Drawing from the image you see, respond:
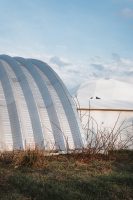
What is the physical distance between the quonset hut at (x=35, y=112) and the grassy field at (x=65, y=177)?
3.45ft

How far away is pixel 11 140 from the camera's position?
13.3m

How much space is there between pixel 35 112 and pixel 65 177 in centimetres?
412

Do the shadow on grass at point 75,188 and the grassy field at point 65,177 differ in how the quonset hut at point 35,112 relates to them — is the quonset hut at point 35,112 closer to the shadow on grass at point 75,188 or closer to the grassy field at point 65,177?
the grassy field at point 65,177

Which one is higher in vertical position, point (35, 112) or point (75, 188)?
point (35, 112)

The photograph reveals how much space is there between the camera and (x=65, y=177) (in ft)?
33.7

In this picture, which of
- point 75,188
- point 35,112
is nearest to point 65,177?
point 75,188

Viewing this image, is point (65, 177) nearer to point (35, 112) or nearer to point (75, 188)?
point (75, 188)

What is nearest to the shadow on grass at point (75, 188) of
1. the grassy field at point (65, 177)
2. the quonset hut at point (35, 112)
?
the grassy field at point (65, 177)

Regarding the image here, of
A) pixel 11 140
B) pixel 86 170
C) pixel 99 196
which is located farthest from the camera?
pixel 11 140

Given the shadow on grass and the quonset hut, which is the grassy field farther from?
the quonset hut

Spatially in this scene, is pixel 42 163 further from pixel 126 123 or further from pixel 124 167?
pixel 126 123

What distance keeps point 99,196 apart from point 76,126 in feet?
18.6

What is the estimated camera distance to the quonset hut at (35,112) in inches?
531

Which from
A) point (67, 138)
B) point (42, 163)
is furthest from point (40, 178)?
point (67, 138)
